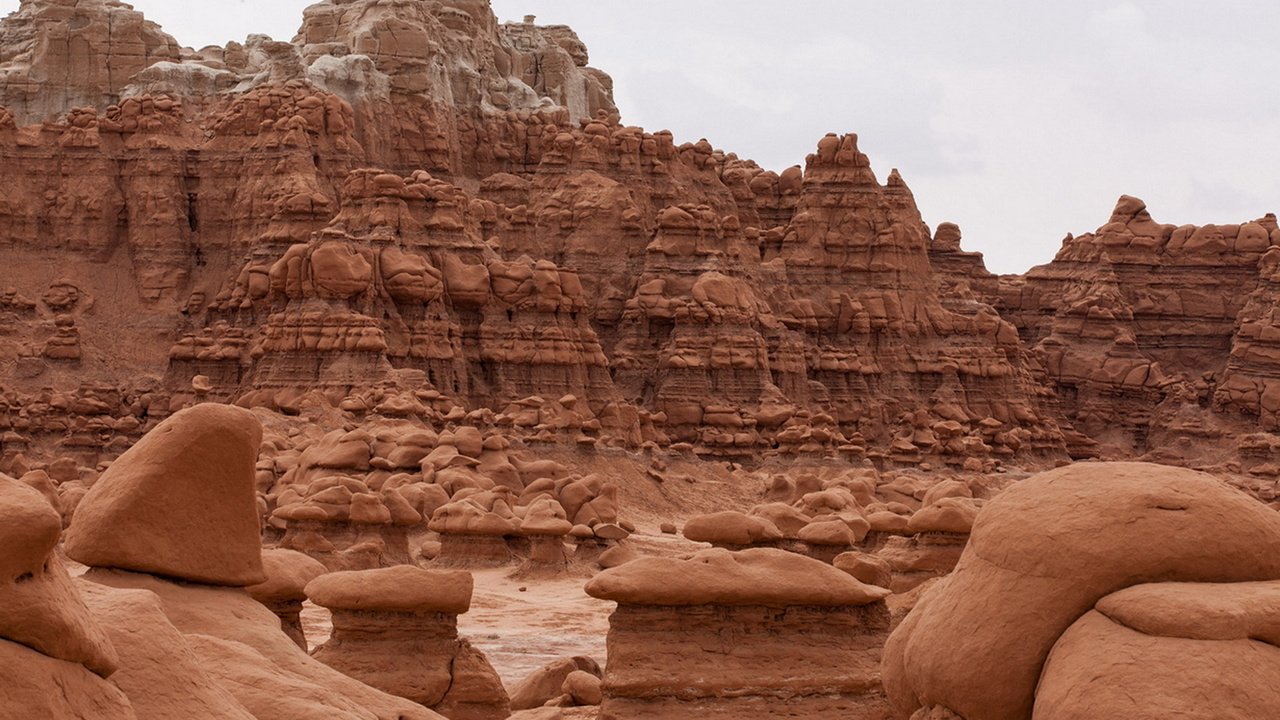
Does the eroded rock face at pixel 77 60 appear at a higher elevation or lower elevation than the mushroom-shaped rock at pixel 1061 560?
higher

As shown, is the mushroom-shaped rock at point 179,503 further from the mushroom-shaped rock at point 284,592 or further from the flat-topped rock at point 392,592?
the flat-topped rock at point 392,592

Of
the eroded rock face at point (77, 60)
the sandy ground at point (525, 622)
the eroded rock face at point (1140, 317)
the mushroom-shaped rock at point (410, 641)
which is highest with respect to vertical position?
the eroded rock face at point (77, 60)

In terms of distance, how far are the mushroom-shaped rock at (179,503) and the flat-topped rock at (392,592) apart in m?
4.46

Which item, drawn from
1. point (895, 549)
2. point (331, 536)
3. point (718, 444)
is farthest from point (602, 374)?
point (895, 549)

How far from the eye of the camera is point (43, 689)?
294 inches

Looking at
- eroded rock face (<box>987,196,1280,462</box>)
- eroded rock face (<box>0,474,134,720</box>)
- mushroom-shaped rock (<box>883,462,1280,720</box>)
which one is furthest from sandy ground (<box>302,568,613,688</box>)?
eroded rock face (<box>987,196,1280,462</box>)

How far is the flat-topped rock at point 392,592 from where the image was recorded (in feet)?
54.3

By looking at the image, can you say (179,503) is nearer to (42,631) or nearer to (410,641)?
(42,631)

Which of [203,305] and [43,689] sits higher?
[203,305]

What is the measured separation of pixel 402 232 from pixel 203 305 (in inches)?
481

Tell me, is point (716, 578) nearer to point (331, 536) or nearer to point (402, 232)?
point (331, 536)

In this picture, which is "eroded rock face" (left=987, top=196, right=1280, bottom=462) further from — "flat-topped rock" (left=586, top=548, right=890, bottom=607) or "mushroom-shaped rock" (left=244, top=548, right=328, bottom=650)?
"mushroom-shaped rock" (left=244, top=548, right=328, bottom=650)

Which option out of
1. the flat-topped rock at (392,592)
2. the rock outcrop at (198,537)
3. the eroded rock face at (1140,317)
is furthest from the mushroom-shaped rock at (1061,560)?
the eroded rock face at (1140,317)

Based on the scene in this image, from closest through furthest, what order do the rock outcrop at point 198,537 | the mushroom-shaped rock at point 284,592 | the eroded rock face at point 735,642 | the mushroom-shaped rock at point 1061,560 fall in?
1. the mushroom-shaped rock at point 1061,560
2. the rock outcrop at point 198,537
3. the eroded rock face at point 735,642
4. the mushroom-shaped rock at point 284,592
